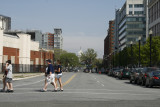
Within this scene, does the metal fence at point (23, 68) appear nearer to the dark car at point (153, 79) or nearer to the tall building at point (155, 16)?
the tall building at point (155, 16)

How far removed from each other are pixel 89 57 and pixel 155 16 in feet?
346

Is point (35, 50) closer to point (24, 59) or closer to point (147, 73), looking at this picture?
point (24, 59)

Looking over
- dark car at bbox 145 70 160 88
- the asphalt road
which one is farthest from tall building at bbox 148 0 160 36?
the asphalt road

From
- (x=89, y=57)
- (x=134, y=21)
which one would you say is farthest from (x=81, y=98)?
(x=89, y=57)

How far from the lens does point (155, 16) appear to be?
7931cm

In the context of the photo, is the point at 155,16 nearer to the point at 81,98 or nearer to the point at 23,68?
the point at 23,68

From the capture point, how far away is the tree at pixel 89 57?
183 metres

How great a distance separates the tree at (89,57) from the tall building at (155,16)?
3922 inches

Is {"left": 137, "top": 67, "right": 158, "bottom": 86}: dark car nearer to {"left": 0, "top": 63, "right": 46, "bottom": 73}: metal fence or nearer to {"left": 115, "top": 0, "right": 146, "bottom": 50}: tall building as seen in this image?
{"left": 0, "top": 63, "right": 46, "bottom": 73}: metal fence

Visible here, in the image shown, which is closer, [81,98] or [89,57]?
[81,98]

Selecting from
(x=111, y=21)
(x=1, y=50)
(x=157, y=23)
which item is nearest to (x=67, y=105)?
(x=1, y=50)

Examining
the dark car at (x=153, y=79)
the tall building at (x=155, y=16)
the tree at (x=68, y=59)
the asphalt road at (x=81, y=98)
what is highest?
the tall building at (x=155, y=16)

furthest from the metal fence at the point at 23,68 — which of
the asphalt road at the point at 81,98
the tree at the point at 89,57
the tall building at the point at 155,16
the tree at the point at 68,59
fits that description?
the tree at the point at 89,57

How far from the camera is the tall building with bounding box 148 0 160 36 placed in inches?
2987
